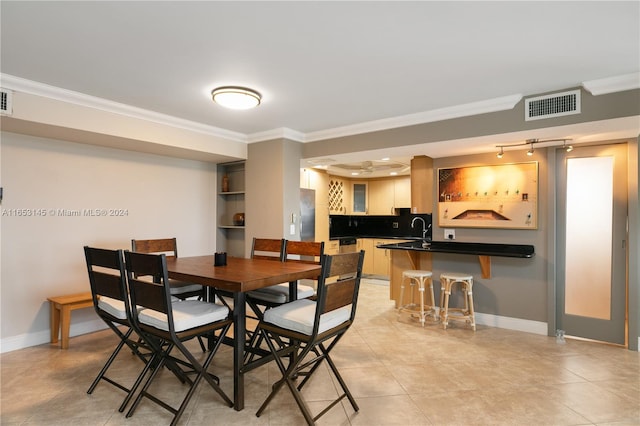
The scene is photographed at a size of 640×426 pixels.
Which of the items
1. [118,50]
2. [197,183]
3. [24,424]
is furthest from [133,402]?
[197,183]

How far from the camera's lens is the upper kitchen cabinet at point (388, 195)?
733cm

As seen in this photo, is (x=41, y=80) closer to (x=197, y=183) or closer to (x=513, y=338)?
(x=197, y=183)

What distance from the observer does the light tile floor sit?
86.5 inches

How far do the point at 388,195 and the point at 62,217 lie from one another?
5628mm

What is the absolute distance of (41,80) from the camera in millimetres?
2838

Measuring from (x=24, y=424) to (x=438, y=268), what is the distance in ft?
13.4

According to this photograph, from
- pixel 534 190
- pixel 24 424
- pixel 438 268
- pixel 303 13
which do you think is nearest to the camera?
pixel 303 13

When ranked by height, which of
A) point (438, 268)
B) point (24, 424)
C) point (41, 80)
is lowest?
point (24, 424)

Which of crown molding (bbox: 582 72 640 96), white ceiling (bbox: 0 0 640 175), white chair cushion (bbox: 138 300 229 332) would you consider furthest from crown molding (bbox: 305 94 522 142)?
white chair cushion (bbox: 138 300 229 332)

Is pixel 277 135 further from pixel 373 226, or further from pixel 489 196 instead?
pixel 373 226

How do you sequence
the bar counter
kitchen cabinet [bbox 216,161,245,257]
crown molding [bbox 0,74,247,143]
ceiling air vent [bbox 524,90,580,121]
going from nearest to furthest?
1. crown molding [bbox 0,74,247,143]
2. ceiling air vent [bbox 524,90,580,121]
3. the bar counter
4. kitchen cabinet [bbox 216,161,245,257]

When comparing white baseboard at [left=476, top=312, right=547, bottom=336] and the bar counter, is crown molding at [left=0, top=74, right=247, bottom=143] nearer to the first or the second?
the bar counter

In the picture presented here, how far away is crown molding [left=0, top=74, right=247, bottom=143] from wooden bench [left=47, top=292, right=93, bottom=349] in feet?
5.96

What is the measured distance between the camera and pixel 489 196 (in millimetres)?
4211
